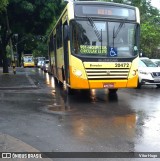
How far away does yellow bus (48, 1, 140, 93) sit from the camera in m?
13.2

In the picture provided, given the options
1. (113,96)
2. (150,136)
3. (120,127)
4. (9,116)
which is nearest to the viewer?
(150,136)

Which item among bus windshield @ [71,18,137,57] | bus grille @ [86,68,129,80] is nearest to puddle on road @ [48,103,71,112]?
bus grille @ [86,68,129,80]

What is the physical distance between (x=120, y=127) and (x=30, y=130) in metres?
2.18

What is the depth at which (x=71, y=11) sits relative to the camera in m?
13.2

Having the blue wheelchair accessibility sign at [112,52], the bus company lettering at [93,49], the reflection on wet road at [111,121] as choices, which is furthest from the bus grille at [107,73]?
the reflection on wet road at [111,121]

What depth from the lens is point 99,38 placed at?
1331 centimetres

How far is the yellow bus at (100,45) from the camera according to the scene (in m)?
13.2

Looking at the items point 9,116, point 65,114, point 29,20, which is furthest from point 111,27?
point 29,20

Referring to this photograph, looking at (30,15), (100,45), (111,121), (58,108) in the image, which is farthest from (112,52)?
(30,15)

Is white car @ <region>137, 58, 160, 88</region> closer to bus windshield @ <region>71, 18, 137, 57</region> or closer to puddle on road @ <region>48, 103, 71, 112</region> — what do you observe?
bus windshield @ <region>71, 18, 137, 57</region>

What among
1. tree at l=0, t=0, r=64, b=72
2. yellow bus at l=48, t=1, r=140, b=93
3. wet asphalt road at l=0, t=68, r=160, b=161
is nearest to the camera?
wet asphalt road at l=0, t=68, r=160, b=161

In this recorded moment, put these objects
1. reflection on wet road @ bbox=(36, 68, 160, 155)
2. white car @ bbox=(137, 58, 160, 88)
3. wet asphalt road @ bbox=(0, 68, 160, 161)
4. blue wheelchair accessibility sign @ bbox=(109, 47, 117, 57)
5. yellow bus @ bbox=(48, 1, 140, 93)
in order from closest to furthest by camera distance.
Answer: wet asphalt road @ bbox=(0, 68, 160, 161) < reflection on wet road @ bbox=(36, 68, 160, 155) < yellow bus @ bbox=(48, 1, 140, 93) < blue wheelchair accessibility sign @ bbox=(109, 47, 117, 57) < white car @ bbox=(137, 58, 160, 88)

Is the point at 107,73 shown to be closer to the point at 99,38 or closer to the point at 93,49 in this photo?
the point at 93,49

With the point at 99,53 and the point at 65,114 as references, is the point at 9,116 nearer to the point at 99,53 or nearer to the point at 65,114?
the point at 65,114
